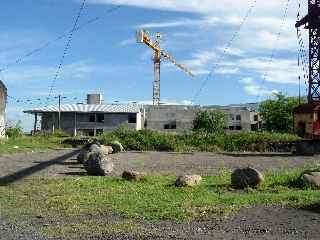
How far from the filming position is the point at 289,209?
41.3 ft

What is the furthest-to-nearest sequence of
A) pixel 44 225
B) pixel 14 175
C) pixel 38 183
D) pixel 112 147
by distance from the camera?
pixel 112 147
pixel 14 175
pixel 38 183
pixel 44 225

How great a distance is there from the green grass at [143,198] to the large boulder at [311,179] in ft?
0.87

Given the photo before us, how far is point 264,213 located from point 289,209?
74 cm

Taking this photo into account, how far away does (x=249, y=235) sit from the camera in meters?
9.94

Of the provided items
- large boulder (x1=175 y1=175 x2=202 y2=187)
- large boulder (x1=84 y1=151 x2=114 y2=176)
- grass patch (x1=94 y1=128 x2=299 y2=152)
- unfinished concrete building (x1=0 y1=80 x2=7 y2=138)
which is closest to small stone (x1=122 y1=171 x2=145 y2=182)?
large boulder (x1=84 y1=151 x2=114 y2=176)

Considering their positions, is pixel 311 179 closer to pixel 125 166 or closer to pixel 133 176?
pixel 133 176

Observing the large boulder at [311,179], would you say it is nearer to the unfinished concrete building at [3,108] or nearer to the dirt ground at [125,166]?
the dirt ground at [125,166]

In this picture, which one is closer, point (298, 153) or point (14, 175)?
point (14, 175)

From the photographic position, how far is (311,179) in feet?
51.3

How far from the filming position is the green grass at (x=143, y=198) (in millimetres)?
12430

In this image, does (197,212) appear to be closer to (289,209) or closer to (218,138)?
(289,209)

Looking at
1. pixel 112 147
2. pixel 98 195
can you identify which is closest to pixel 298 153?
pixel 112 147

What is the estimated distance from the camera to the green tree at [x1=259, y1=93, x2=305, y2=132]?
9294cm

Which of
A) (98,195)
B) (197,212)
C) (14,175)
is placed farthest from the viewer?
(14,175)
